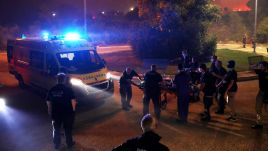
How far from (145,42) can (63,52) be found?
37.4ft

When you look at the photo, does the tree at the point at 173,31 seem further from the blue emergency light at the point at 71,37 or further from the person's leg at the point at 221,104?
the person's leg at the point at 221,104

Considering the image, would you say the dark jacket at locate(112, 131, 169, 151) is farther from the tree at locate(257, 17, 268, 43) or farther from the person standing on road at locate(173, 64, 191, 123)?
the tree at locate(257, 17, 268, 43)

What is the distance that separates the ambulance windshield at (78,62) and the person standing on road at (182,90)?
337cm

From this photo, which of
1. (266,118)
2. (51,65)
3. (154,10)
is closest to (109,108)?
(51,65)

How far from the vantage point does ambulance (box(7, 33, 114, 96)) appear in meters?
11.0

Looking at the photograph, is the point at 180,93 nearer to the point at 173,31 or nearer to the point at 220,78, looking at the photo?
the point at 220,78

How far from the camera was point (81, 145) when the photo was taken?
8.05 meters

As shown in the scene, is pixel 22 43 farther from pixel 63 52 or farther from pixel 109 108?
pixel 109 108

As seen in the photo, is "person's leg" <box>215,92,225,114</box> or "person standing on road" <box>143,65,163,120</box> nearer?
"person standing on road" <box>143,65,163,120</box>

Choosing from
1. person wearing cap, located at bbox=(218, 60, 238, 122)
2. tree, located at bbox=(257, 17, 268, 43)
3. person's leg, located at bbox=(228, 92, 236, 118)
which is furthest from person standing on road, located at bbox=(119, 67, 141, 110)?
tree, located at bbox=(257, 17, 268, 43)

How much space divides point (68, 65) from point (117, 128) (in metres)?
3.39

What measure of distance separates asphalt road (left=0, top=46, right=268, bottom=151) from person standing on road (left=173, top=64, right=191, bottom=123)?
314mm

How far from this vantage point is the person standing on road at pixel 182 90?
370 inches

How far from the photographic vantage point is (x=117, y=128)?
9242 millimetres
